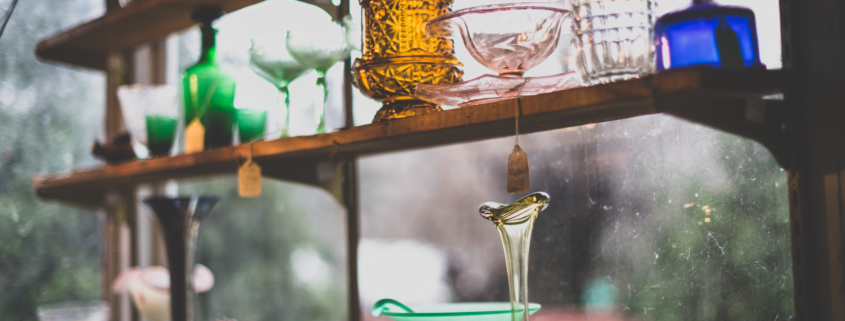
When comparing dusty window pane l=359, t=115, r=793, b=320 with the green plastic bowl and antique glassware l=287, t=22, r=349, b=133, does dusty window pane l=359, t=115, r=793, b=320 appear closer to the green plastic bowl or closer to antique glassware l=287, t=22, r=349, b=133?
the green plastic bowl

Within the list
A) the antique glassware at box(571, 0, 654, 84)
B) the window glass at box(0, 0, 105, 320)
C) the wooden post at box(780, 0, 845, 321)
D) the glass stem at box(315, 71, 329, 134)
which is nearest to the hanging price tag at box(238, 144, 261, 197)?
the glass stem at box(315, 71, 329, 134)

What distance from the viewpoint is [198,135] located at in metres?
1.44

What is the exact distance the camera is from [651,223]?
992 mm

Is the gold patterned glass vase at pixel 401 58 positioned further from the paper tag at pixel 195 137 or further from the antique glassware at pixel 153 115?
the antique glassware at pixel 153 115

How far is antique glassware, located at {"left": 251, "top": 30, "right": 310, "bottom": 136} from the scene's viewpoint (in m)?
1.27

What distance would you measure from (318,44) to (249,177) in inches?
10.4

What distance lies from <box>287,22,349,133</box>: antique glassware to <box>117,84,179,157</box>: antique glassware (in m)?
0.53

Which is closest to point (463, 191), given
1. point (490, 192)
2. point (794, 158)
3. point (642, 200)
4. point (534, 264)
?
point (490, 192)

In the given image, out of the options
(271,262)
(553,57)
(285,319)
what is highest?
(553,57)

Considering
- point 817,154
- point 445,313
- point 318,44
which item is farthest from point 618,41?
point 318,44

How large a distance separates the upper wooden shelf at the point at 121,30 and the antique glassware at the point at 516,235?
84 centimetres

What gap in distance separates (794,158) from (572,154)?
1.18 ft

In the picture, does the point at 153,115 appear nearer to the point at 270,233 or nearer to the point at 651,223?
the point at 270,233

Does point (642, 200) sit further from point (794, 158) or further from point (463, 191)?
point (463, 191)
